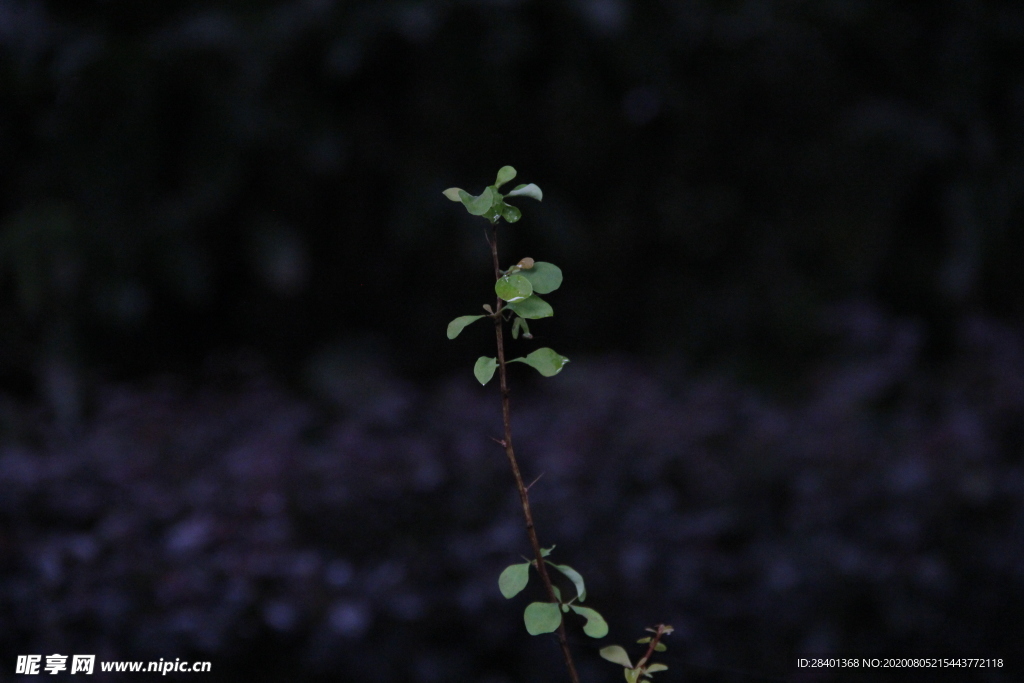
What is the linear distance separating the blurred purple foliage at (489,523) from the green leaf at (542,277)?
52cm

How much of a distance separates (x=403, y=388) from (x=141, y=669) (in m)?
1.61

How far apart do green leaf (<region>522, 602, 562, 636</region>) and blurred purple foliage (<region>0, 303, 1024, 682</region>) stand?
13.0 inches

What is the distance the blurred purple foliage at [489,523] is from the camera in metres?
1.29

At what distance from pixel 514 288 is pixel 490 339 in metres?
2.60

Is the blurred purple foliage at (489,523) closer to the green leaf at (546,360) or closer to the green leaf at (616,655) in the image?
the green leaf at (616,655)

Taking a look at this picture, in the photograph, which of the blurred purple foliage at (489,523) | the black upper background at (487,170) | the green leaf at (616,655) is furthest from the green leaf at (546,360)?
the black upper background at (487,170)

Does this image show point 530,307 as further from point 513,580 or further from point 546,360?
point 513,580

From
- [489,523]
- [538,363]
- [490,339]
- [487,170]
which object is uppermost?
[487,170]

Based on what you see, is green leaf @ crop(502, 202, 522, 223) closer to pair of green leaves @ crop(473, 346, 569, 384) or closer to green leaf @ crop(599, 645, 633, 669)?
pair of green leaves @ crop(473, 346, 569, 384)

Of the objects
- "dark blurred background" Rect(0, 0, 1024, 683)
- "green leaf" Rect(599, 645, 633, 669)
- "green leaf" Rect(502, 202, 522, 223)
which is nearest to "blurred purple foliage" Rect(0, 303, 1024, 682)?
"dark blurred background" Rect(0, 0, 1024, 683)

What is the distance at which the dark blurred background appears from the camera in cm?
151

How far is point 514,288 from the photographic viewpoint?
62 cm

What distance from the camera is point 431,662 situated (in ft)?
4.24

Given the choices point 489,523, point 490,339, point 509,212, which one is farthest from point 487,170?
point 509,212
